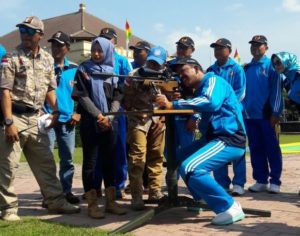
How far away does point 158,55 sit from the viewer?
545 cm

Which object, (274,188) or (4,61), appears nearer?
(4,61)

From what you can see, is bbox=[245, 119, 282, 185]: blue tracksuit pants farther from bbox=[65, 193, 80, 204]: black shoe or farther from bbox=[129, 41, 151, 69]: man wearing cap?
bbox=[65, 193, 80, 204]: black shoe

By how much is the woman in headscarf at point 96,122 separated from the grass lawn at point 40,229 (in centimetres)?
52

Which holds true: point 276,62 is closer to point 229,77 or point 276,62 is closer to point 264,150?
point 229,77

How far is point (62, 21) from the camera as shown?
58.2m

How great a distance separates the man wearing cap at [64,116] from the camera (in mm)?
6012

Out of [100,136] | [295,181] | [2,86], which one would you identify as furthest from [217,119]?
[295,181]

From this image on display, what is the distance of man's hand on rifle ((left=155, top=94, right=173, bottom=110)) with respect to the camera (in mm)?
4548

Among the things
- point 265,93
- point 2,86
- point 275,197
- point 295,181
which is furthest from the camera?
point 295,181

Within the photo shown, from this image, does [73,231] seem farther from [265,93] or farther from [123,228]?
[265,93]

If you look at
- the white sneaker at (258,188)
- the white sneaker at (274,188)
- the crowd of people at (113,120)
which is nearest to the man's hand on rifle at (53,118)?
the crowd of people at (113,120)

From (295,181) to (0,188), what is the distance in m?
4.83

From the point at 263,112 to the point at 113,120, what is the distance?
8.05 ft

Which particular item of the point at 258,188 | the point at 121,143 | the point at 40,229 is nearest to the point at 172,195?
the point at 40,229
